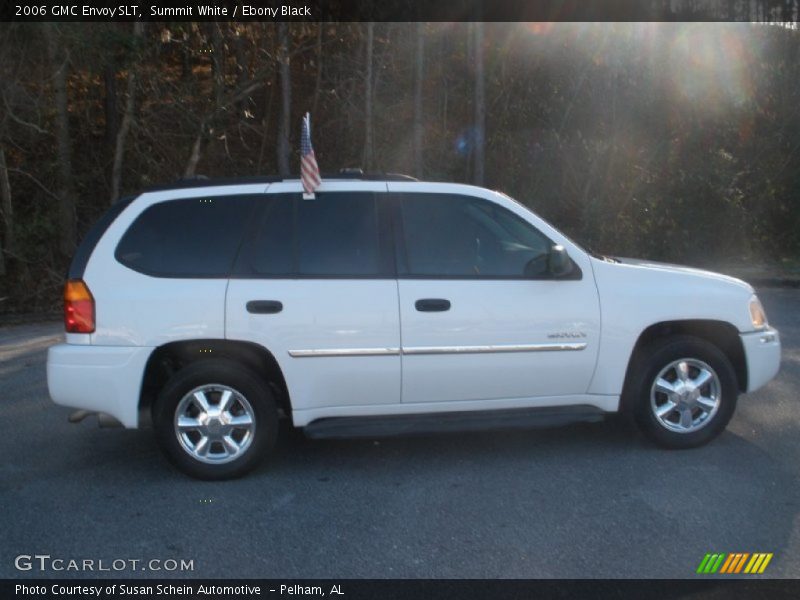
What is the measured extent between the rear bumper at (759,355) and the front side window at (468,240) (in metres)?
1.56

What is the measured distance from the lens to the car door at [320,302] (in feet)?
17.7

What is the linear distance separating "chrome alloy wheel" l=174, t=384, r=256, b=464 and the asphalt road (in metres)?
0.21

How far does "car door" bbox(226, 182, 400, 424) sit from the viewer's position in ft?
17.7

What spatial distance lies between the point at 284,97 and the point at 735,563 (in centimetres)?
1450

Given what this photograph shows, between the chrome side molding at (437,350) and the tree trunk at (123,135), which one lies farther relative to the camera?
the tree trunk at (123,135)

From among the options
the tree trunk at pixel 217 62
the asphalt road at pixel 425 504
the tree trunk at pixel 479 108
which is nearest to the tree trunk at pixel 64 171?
the tree trunk at pixel 217 62

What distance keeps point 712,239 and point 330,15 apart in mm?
9159

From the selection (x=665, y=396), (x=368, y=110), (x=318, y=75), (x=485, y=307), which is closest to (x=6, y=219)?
(x=318, y=75)

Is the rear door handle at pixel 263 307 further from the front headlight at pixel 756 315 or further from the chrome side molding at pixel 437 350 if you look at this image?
the front headlight at pixel 756 315

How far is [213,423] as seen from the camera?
17.9 ft

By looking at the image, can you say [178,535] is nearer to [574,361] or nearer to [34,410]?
[574,361]

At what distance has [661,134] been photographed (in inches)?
714

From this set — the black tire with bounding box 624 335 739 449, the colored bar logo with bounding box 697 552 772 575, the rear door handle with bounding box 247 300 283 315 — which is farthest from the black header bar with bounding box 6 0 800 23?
the colored bar logo with bounding box 697 552 772 575

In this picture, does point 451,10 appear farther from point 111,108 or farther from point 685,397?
point 685,397
